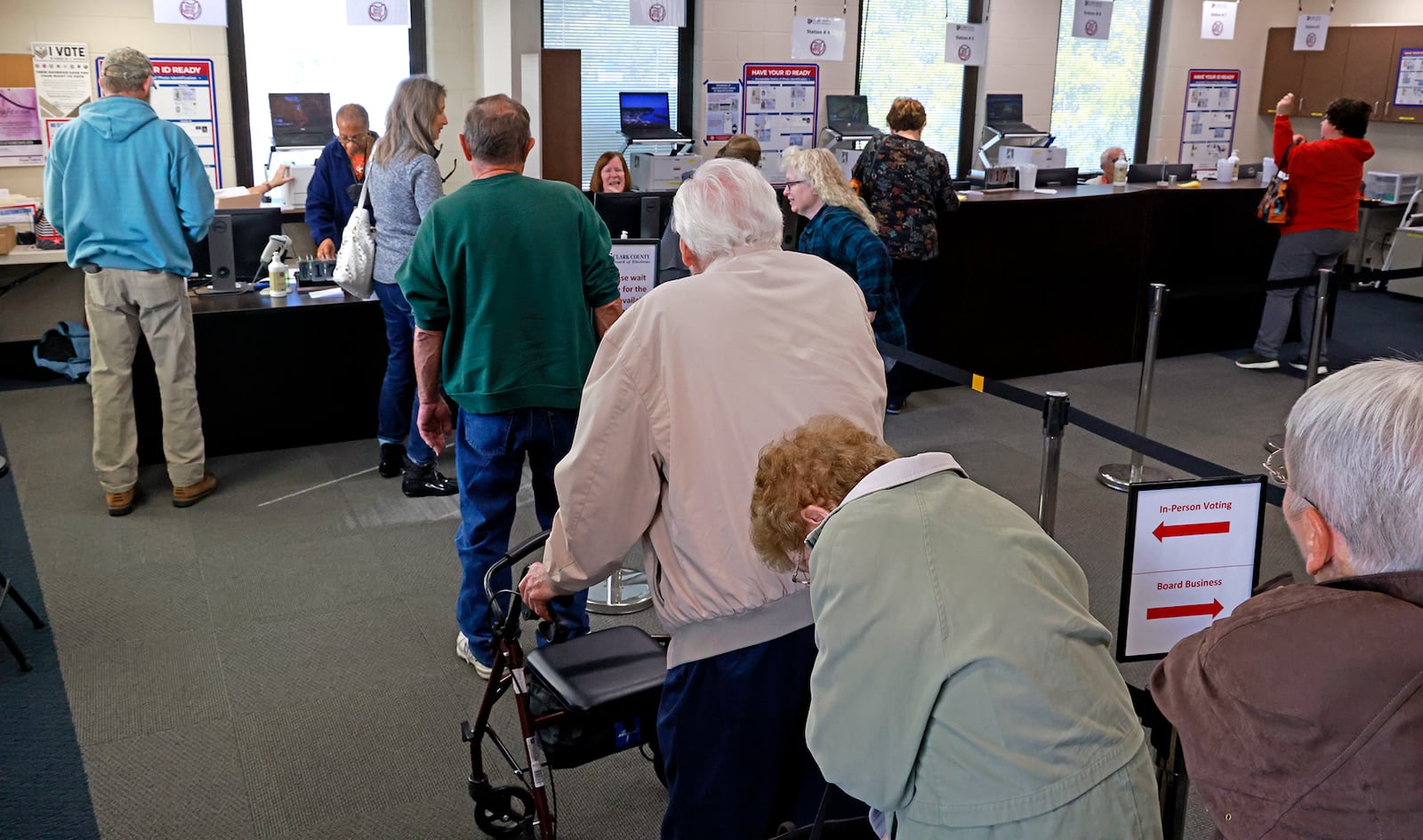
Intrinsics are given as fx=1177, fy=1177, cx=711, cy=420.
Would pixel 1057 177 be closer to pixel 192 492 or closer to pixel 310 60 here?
pixel 310 60

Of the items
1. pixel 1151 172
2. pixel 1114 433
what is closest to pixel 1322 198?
pixel 1151 172

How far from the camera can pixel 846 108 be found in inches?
340

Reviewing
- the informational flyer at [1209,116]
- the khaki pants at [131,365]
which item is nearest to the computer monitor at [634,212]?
the khaki pants at [131,365]

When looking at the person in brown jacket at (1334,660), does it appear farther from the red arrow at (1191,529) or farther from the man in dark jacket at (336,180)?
the man in dark jacket at (336,180)

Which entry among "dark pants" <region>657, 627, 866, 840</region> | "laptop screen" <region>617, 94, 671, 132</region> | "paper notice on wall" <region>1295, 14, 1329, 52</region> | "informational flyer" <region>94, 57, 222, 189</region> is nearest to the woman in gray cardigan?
"dark pants" <region>657, 627, 866, 840</region>

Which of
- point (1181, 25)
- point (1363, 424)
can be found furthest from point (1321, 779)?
point (1181, 25)

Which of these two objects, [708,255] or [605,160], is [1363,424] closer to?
[708,255]

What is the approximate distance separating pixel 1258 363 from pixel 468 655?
5429 mm

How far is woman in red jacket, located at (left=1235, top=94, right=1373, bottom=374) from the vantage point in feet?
20.8

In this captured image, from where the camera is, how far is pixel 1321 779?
109cm

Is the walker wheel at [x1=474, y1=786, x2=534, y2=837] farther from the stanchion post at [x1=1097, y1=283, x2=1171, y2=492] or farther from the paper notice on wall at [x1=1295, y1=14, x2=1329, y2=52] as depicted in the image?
the paper notice on wall at [x1=1295, y1=14, x2=1329, y2=52]

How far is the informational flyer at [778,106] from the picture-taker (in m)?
8.56

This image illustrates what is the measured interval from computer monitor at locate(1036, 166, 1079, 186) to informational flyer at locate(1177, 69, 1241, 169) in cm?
347

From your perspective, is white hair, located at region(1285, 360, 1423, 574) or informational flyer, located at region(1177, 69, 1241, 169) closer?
white hair, located at region(1285, 360, 1423, 574)
